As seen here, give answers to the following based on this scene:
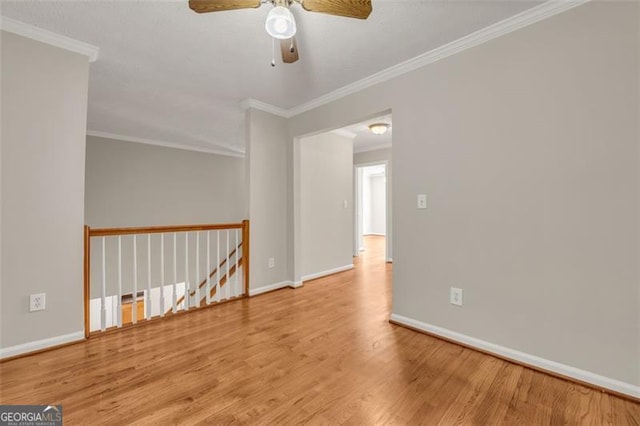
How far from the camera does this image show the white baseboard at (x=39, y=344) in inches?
76.2

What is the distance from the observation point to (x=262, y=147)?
352 centimetres

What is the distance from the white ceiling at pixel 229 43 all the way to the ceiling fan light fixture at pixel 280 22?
497 millimetres

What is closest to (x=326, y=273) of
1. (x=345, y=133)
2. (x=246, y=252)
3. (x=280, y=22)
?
(x=246, y=252)

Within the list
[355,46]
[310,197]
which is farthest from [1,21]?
[310,197]

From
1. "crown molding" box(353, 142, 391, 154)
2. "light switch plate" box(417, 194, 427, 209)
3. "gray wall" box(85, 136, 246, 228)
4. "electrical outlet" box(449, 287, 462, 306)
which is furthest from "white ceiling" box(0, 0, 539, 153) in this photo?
"crown molding" box(353, 142, 391, 154)

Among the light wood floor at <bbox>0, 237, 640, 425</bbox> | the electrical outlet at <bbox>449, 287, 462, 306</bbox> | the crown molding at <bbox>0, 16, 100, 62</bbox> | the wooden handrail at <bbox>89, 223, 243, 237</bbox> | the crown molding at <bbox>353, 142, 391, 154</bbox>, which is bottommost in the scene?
the light wood floor at <bbox>0, 237, 640, 425</bbox>

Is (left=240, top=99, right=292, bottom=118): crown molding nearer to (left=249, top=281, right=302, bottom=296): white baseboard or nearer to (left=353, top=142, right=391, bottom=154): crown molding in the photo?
(left=249, top=281, right=302, bottom=296): white baseboard

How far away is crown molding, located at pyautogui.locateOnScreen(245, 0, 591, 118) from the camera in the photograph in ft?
5.80

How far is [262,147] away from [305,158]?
791 mm

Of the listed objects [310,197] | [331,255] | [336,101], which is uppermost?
[336,101]

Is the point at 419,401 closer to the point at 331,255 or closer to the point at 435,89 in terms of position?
the point at 435,89

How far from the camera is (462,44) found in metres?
2.15

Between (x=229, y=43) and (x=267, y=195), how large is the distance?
1.78 metres

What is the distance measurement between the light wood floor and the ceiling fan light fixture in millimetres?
1981
